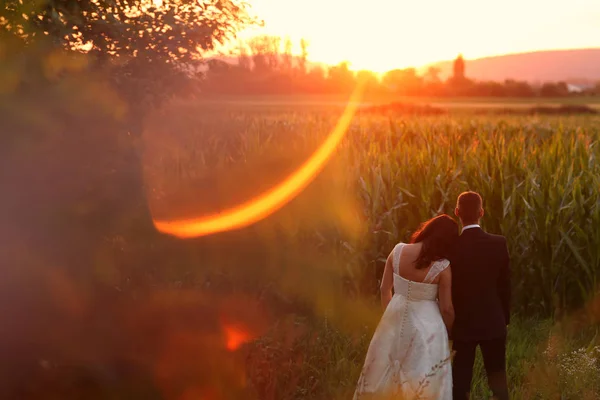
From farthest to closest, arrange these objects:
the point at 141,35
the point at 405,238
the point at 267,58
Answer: the point at 267,58
the point at 141,35
the point at 405,238

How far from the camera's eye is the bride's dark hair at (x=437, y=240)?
13.7 feet

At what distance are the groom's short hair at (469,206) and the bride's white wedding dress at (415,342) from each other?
13.8 inches

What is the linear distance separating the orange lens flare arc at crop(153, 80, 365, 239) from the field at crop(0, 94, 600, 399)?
269 mm

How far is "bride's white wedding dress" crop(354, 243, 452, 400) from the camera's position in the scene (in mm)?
4371

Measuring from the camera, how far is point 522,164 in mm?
7938

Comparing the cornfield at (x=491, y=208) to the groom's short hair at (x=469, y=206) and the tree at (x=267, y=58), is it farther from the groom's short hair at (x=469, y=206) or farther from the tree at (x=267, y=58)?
the tree at (x=267, y=58)

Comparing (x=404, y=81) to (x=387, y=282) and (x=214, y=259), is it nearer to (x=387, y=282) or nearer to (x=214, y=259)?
(x=214, y=259)

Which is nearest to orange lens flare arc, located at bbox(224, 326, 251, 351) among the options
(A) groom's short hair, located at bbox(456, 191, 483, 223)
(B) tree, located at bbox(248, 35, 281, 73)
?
(A) groom's short hair, located at bbox(456, 191, 483, 223)

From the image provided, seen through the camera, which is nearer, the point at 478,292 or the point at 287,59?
the point at 478,292

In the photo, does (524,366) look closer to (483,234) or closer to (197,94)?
(483,234)

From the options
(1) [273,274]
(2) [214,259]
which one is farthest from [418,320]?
(2) [214,259]

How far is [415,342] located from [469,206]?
1.04 m

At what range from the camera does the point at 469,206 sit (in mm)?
4223

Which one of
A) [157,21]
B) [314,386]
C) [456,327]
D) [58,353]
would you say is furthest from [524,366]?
[157,21]
